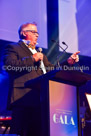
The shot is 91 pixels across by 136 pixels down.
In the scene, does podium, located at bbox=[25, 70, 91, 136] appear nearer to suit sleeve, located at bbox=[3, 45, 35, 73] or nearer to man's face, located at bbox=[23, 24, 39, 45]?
suit sleeve, located at bbox=[3, 45, 35, 73]

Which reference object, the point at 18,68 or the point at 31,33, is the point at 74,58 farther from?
the point at 31,33

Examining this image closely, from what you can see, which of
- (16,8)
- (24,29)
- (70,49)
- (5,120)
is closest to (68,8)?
(70,49)

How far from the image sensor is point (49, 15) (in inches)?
143

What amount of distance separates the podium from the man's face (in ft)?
2.24

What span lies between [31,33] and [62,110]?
1004 millimetres

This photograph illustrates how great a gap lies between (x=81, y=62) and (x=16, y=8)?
4.84 ft

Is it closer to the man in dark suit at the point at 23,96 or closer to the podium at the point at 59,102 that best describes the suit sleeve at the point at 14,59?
the man in dark suit at the point at 23,96

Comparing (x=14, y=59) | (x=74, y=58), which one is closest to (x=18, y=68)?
(x=14, y=59)

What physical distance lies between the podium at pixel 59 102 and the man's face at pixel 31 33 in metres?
0.68

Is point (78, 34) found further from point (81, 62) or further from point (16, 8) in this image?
point (16, 8)

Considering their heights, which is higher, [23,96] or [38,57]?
[38,57]

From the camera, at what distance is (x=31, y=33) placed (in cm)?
255

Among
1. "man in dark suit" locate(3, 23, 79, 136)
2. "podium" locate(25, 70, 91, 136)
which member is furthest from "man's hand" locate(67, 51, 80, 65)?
"podium" locate(25, 70, 91, 136)

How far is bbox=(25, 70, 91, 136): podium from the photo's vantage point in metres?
1.78
